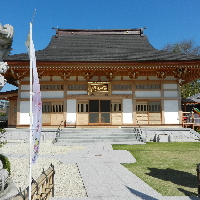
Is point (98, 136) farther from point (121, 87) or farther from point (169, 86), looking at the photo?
point (169, 86)

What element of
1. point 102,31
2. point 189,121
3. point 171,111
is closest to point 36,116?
point 171,111

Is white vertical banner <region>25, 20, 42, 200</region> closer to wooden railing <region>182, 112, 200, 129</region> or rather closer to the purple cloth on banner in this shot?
the purple cloth on banner

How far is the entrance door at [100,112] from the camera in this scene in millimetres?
17031

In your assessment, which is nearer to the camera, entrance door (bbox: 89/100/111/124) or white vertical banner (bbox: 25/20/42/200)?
white vertical banner (bbox: 25/20/42/200)

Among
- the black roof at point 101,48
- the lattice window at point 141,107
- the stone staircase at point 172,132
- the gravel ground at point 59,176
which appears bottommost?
the gravel ground at point 59,176

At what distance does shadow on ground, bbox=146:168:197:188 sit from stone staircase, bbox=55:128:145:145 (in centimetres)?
644

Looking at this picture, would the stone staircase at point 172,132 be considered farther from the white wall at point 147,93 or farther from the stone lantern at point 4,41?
the stone lantern at point 4,41

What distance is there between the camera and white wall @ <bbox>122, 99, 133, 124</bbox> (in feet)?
54.9

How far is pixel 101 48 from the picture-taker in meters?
20.0

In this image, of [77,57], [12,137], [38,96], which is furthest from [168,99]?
[38,96]

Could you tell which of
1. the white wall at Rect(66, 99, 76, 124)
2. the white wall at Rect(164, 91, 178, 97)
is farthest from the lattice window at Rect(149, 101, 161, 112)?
the white wall at Rect(66, 99, 76, 124)

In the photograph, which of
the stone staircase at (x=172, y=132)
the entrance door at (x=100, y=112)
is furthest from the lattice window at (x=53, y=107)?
the stone staircase at (x=172, y=132)

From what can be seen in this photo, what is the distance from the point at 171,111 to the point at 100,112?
18.1 feet

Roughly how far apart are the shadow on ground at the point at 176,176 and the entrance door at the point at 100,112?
10393 mm
